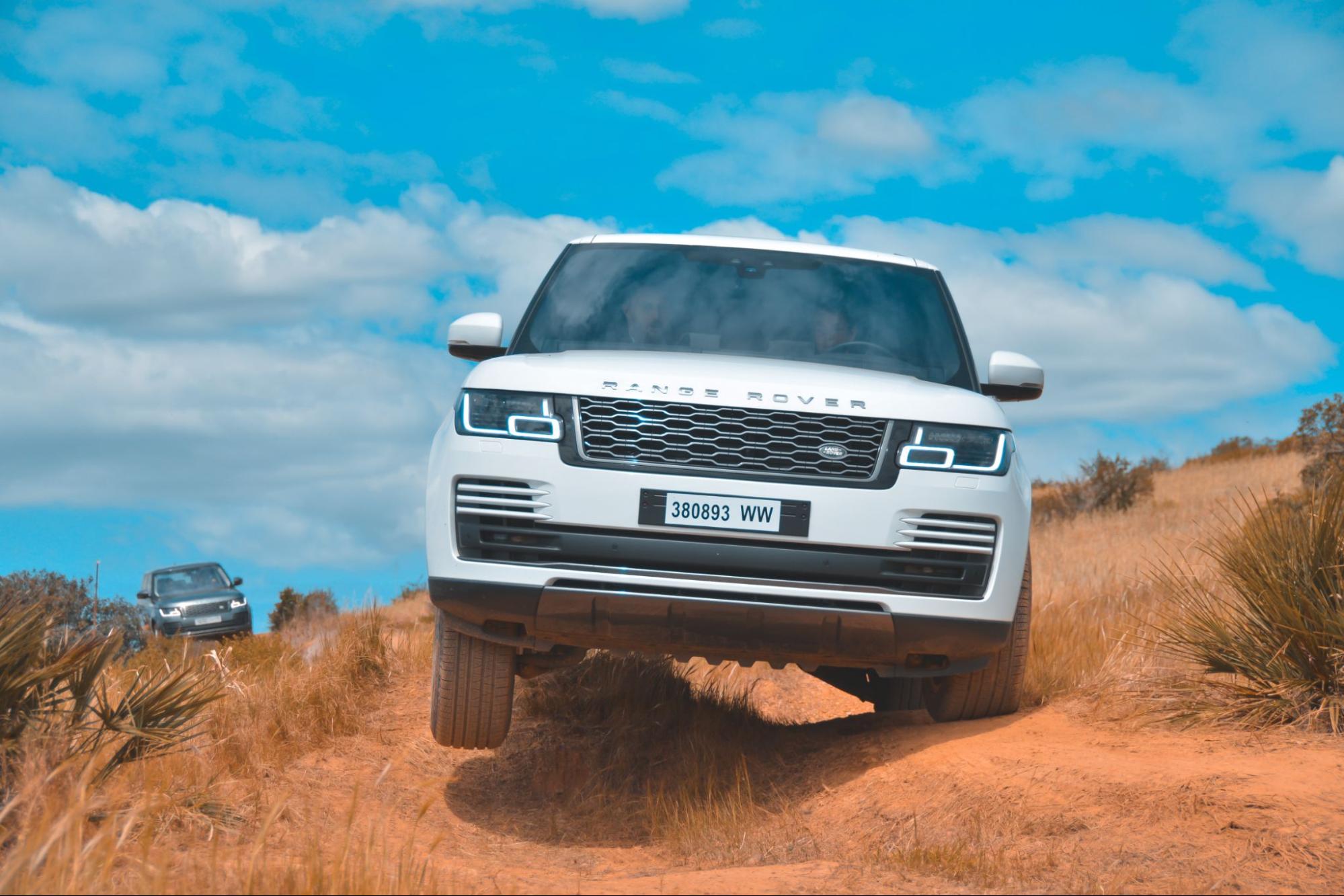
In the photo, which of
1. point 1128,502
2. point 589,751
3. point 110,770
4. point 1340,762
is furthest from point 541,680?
point 1128,502

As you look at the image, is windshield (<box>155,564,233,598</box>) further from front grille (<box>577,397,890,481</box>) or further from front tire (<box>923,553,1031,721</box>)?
front grille (<box>577,397,890,481</box>)

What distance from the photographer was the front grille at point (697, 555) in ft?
12.9

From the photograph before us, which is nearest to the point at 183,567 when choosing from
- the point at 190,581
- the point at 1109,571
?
the point at 190,581

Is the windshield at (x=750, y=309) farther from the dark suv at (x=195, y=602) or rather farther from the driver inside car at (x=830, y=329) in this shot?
the dark suv at (x=195, y=602)

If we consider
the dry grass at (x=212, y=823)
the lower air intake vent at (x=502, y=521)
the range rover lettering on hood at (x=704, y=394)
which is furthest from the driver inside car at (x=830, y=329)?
the dry grass at (x=212, y=823)

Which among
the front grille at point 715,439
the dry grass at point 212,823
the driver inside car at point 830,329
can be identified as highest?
the driver inside car at point 830,329

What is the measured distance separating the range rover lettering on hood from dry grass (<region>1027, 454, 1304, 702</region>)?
7.03 feet

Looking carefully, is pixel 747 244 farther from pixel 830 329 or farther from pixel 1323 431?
pixel 1323 431

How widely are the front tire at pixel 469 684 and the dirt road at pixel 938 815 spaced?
24 centimetres

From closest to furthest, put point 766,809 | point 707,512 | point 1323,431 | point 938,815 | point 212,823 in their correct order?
point 212,823 → point 707,512 → point 938,815 → point 766,809 → point 1323,431

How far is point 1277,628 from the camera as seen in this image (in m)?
5.41

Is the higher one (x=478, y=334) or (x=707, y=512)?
(x=478, y=334)

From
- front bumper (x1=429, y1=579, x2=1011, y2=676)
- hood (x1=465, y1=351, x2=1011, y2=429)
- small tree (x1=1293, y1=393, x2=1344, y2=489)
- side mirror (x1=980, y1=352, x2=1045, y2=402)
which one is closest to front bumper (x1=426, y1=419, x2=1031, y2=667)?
front bumper (x1=429, y1=579, x2=1011, y2=676)

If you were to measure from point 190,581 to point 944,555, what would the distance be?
2073 cm
